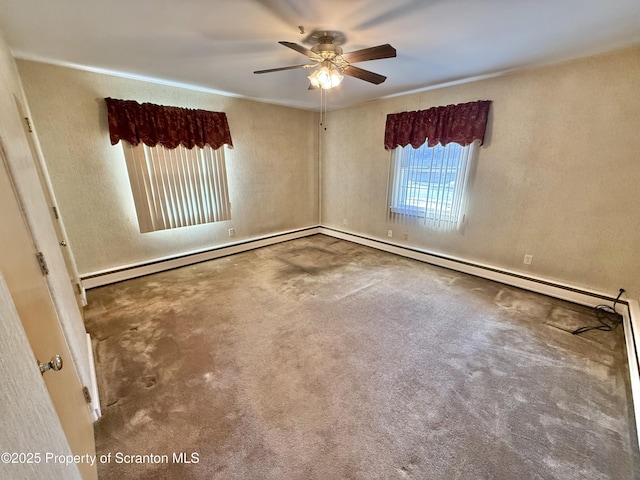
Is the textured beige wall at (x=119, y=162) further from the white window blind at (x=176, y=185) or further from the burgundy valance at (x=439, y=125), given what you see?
the burgundy valance at (x=439, y=125)

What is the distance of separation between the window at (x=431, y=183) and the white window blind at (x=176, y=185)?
8.96 ft

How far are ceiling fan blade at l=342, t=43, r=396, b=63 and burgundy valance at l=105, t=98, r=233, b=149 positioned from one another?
94.5 inches

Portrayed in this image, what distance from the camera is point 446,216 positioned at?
3750mm

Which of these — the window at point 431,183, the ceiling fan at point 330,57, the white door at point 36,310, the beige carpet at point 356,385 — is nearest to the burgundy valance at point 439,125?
the window at point 431,183

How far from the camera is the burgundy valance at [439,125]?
319 centimetres

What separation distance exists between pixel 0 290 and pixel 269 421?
147 centimetres

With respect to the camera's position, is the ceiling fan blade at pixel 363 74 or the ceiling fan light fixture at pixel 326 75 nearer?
the ceiling fan light fixture at pixel 326 75

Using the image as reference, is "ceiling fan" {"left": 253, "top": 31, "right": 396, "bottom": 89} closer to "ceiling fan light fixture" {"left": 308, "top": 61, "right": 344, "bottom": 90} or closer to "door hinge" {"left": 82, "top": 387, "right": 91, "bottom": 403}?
"ceiling fan light fixture" {"left": 308, "top": 61, "right": 344, "bottom": 90}

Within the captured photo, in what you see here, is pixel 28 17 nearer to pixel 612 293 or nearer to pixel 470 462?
pixel 470 462

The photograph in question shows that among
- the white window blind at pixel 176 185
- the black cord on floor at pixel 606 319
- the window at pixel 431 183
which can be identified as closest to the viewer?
the black cord on floor at pixel 606 319

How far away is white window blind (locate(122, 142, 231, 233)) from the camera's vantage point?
3.32m

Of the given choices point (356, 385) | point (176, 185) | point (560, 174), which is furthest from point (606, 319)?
point (176, 185)

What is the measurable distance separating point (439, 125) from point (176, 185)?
364cm

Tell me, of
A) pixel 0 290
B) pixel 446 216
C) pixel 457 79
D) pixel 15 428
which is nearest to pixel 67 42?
pixel 0 290
